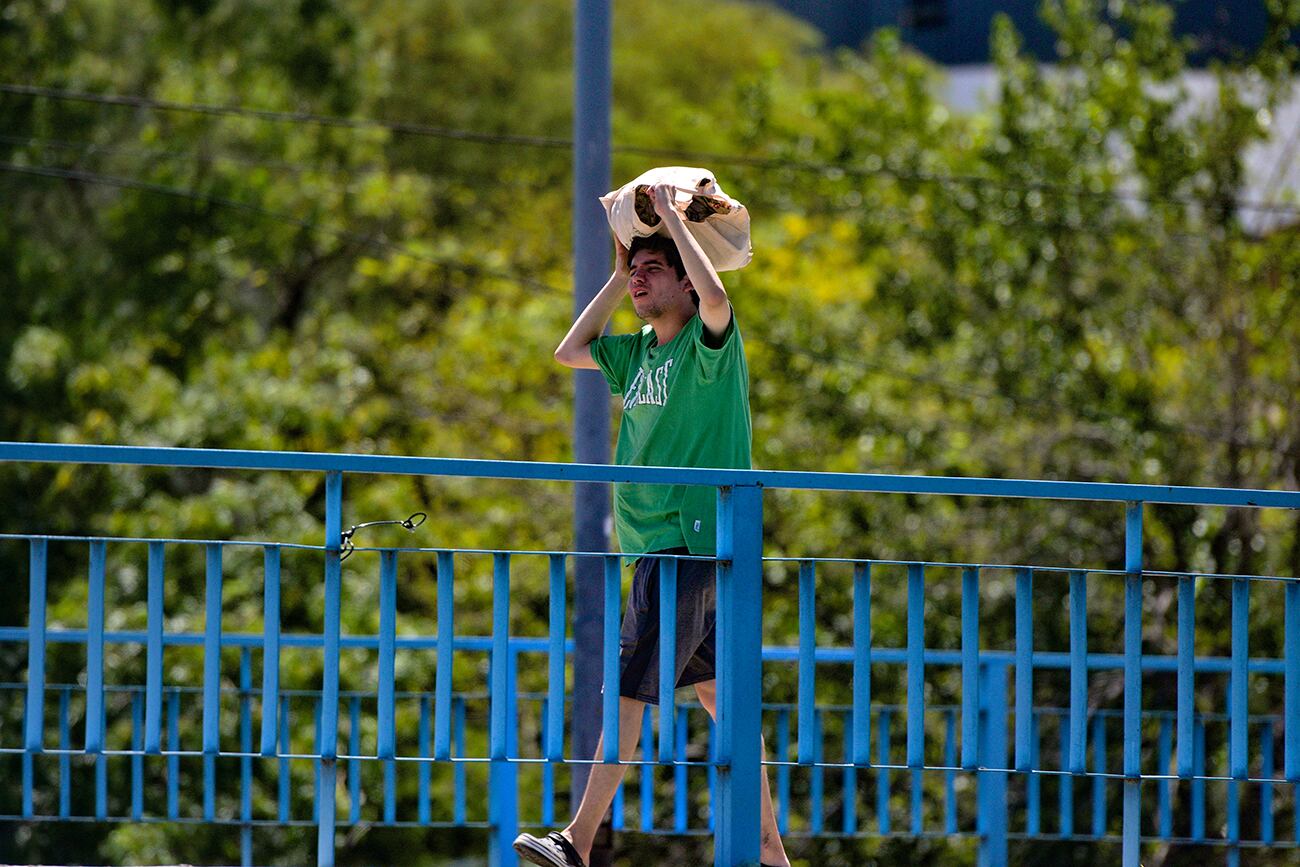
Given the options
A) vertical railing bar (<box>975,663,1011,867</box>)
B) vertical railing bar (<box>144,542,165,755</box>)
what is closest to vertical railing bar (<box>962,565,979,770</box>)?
vertical railing bar (<box>144,542,165,755</box>)

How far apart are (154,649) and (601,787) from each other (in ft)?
3.78

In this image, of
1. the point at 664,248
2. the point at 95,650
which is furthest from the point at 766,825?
the point at 95,650

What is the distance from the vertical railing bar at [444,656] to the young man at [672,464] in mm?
385

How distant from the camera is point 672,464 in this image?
438 cm

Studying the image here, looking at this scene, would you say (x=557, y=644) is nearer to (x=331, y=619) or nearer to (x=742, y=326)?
(x=331, y=619)

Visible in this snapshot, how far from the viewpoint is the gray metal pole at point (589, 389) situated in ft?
19.7

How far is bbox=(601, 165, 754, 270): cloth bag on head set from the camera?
4359 millimetres

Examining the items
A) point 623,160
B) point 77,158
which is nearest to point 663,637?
point 77,158

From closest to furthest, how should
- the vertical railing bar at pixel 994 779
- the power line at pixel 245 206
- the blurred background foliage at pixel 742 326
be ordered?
the vertical railing bar at pixel 994 779 < the blurred background foliage at pixel 742 326 < the power line at pixel 245 206

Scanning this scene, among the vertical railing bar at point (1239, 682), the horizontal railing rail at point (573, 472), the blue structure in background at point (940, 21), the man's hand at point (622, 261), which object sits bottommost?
the vertical railing bar at point (1239, 682)

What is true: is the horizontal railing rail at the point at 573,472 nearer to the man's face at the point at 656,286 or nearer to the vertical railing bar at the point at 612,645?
the vertical railing bar at the point at 612,645

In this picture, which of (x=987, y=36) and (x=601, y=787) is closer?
(x=601, y=787)

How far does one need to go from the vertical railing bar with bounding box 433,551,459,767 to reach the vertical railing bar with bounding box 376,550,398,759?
106 millimetres

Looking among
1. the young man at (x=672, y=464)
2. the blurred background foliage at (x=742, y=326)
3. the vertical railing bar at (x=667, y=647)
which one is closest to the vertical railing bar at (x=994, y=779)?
the young man at (x=672, y=464)
